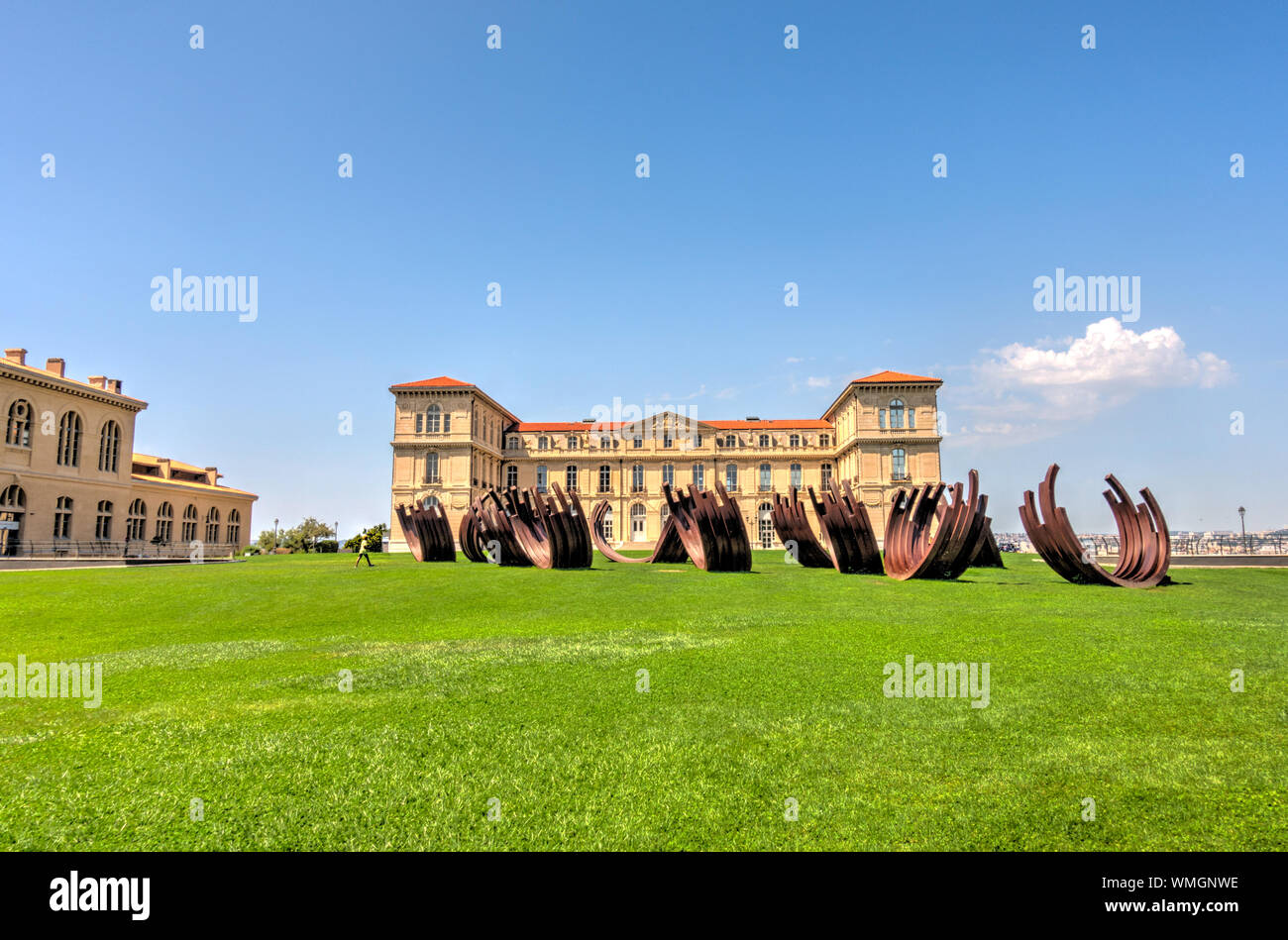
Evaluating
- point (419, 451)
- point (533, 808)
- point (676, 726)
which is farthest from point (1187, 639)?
point (419, 451)

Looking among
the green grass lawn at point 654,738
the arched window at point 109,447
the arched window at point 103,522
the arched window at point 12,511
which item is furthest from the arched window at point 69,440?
the green grass lawn at point 654,738

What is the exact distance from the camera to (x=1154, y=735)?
5.26 meters

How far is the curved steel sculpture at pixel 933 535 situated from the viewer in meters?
16.7

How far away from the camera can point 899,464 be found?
51.8 m

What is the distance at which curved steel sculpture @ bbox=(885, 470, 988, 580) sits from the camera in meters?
16.7

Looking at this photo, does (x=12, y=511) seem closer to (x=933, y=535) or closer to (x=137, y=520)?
(x=137, y=520)

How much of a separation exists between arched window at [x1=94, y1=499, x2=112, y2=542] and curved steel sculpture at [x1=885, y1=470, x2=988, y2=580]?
41209mm

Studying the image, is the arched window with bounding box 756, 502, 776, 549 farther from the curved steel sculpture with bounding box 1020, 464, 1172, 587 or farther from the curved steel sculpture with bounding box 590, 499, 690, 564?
the curved steel sculpture with bounding box 1020, 464, 1172, 587

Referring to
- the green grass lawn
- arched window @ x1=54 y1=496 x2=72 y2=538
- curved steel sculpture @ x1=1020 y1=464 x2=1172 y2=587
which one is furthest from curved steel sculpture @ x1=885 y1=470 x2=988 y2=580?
arched window @ x1=54 y1=496 x2=72 y2=538

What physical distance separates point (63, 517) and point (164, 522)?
307 inches

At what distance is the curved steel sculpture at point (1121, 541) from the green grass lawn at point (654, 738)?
5.57 m

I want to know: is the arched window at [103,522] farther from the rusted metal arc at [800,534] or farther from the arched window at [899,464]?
the arched window at [899,464]
